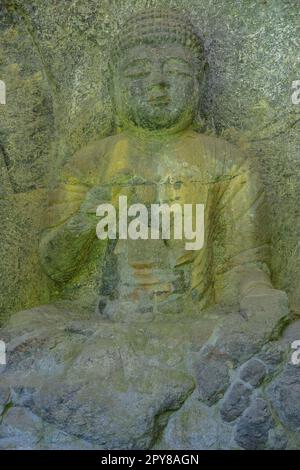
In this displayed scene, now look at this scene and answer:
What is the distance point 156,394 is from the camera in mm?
3408

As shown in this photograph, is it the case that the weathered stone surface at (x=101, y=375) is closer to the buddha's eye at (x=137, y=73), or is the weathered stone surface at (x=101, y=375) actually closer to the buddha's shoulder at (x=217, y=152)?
the buddha's shoulder at (x=217, y=152)

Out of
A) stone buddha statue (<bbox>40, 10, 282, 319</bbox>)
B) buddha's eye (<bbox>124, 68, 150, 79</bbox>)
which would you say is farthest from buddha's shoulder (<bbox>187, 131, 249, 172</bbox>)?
buddha's eye (<bbox>124, 68, 150, 79</bbox>)

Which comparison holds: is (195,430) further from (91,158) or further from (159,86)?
(159,86)

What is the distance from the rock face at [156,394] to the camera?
3365 mm

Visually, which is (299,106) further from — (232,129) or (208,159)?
(208,159)

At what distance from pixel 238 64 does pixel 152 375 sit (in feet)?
6.73

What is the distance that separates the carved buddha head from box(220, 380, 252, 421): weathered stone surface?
1.42m

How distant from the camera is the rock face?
3.37 m

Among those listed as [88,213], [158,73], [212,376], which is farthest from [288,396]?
[158,73]

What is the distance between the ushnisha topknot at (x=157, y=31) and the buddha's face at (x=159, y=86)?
1.4 inches

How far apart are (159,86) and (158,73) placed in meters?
0.07

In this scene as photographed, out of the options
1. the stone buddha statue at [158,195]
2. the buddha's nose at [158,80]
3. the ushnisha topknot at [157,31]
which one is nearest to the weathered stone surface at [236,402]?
the stone buddha statue at [158,195]

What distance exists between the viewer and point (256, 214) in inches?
165

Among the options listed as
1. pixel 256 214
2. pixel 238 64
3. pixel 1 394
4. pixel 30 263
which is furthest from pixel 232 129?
pixel 1 394
